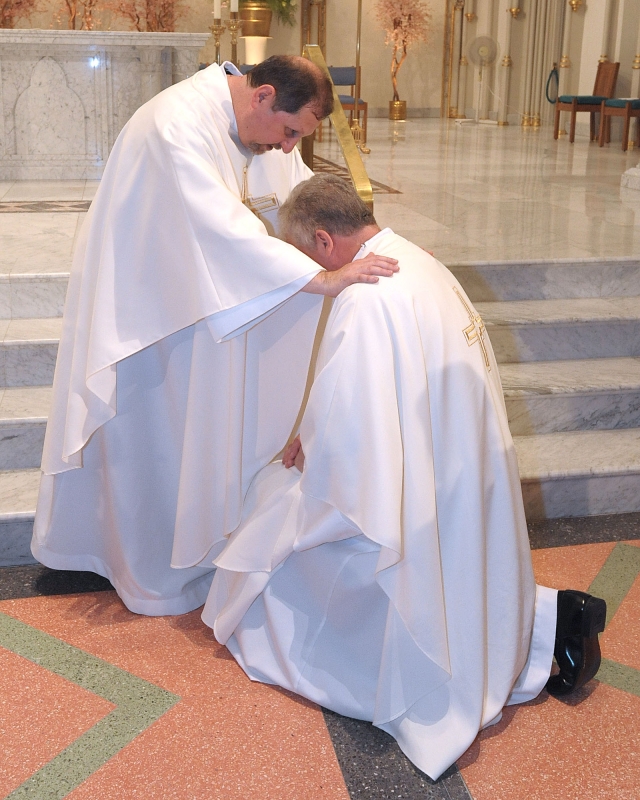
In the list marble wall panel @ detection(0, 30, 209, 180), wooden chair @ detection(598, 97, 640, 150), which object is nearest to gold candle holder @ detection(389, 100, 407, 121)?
wooden chair @ detection(598, 97, 640, 150)

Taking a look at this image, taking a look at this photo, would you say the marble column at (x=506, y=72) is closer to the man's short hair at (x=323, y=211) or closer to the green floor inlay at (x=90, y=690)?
the man's short hair at (x=323, y=211)

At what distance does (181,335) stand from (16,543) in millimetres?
1158

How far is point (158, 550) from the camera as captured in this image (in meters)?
3.09

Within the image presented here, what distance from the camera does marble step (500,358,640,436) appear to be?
4145mm

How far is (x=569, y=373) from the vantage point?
4398mm

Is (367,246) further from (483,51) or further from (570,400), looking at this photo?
(483,51)

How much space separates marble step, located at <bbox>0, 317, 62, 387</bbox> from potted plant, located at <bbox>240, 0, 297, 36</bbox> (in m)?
12.7

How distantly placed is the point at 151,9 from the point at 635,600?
27.2ft

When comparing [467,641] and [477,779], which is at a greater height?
[467,641]

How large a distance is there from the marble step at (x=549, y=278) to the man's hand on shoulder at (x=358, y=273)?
270 centimetres

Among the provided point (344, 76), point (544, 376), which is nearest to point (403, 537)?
point (544, 376)

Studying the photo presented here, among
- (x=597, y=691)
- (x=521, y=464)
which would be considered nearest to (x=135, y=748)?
(x=597, y=691)

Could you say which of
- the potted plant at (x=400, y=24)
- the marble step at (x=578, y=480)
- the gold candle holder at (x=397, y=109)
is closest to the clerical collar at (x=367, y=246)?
the marble step at (x=578, y=480)

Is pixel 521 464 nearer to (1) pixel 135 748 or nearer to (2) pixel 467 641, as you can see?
(2) pixel 467 641
